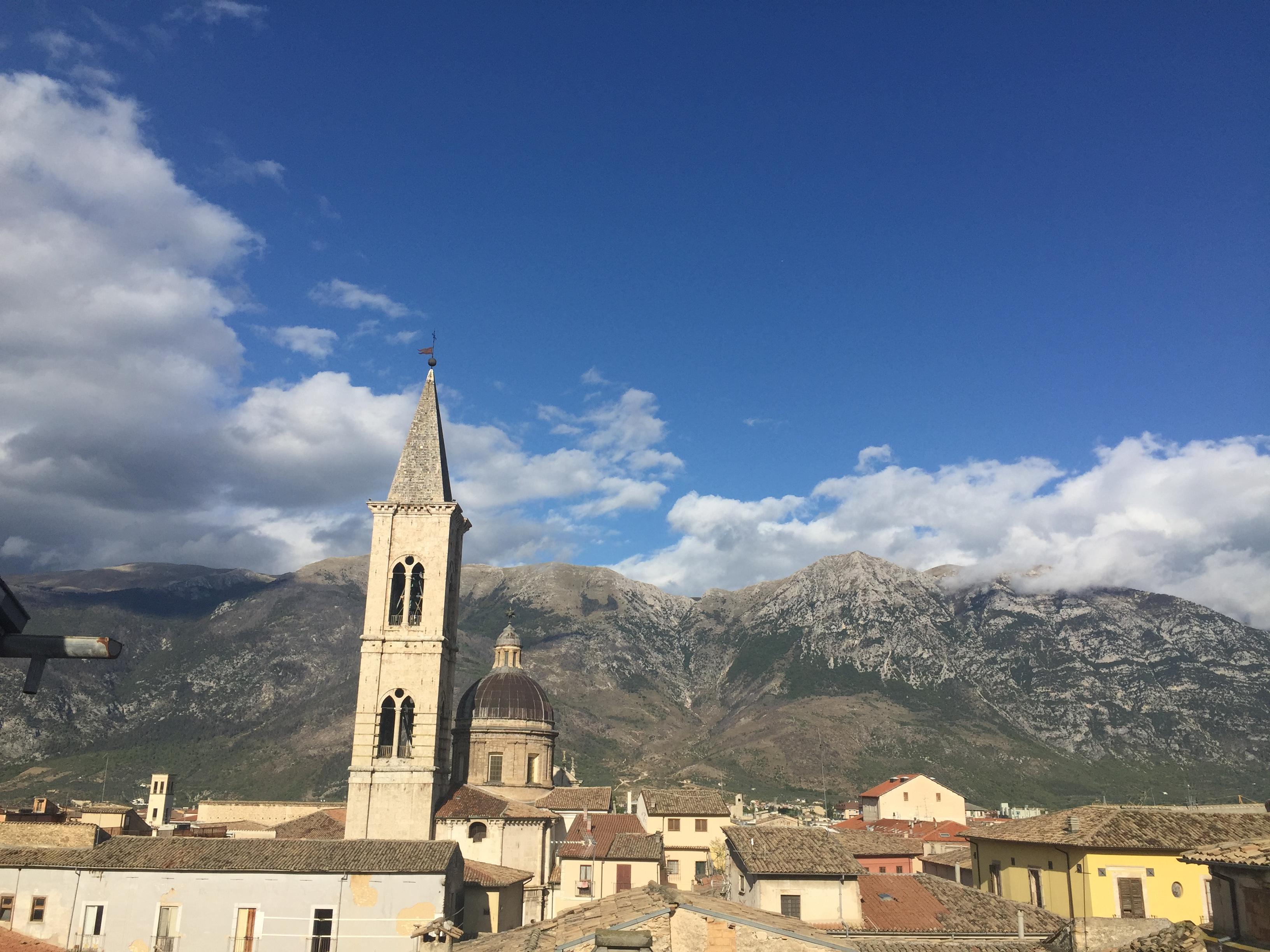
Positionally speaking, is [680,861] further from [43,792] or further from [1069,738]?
[1069,738]

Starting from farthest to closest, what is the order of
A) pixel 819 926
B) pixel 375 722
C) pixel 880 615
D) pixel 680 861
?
pixel 880 615
pixel 680 861
pixel 375 722
pixel 819 926

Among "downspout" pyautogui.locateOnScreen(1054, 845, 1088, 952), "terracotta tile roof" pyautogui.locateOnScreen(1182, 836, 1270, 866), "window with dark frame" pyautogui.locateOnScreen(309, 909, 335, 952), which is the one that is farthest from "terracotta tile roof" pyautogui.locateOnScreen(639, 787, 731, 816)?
"terracotta tile roof" pyautogui.locateOnScreen(1182, 836, 1270, 866)

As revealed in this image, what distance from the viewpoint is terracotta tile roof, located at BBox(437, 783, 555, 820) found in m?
45.8

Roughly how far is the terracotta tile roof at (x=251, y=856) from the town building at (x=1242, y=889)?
27297 millimetres

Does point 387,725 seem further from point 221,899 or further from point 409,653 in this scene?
point 221,899

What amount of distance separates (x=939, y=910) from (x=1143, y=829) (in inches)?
278

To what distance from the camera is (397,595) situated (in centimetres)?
4759

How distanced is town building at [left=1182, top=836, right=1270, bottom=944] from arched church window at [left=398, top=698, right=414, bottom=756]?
36.3 meters

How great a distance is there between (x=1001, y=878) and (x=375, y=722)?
90.6ft

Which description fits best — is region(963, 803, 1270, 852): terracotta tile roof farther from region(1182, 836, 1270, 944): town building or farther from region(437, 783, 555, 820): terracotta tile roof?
region(437, 783, 555, 820): terracotta tile roof

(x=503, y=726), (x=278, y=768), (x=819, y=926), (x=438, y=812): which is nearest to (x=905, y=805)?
(x=503, y=726)

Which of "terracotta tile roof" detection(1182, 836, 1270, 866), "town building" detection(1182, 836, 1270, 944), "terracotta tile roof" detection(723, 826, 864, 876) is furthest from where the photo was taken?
"terracotta tile roof" detection(723, 826, 864, 876)

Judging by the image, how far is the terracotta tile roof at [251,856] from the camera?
35875 millimetres

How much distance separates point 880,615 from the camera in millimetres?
191875
